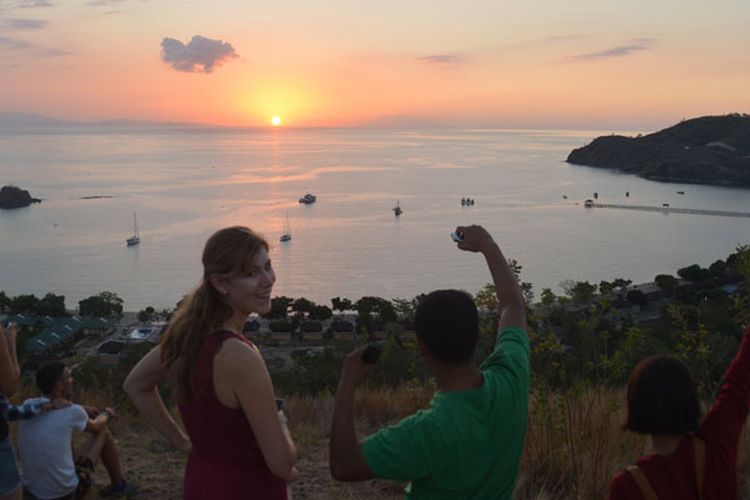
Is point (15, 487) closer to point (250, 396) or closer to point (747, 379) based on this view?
point (250, 396)

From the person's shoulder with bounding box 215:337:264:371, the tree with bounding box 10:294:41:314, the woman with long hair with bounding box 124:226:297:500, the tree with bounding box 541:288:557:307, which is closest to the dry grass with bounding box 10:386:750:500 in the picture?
the tree with bounding box 541:288:557:307

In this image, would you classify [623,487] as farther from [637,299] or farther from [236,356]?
[637,299]

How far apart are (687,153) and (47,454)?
100109mm

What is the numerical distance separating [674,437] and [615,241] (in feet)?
154

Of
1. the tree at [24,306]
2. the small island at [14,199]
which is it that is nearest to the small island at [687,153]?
the small island at [14,199]

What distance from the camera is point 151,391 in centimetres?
208

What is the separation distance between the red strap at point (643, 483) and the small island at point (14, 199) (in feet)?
227

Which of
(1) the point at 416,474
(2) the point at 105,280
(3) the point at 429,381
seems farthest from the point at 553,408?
(2) the point at 105,280

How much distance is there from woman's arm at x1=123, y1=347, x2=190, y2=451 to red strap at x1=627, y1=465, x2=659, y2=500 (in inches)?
48.0

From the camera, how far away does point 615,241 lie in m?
46.2

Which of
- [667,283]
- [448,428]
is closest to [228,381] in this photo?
[448,428]

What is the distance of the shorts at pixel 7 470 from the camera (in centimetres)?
242

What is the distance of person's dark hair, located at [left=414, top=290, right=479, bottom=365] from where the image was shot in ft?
5.18

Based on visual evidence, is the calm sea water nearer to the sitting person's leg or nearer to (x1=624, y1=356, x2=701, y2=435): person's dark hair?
the sitting person's leg
